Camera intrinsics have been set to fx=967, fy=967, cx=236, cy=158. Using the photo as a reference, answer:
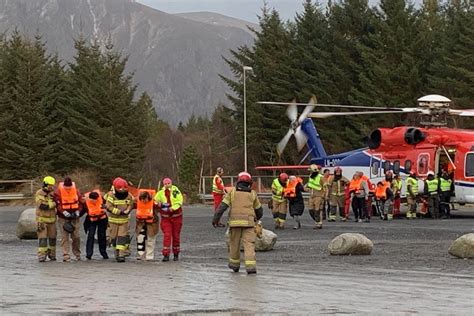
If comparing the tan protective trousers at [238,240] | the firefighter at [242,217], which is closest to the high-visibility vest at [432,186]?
the firefighter at [242,217]

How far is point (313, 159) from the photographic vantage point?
4022 cm

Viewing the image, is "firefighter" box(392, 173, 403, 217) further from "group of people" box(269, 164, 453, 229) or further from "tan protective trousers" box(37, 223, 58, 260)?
"tan protective trousers" box(37, 223, 58, 260)

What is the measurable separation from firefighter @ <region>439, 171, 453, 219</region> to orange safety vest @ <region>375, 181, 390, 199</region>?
73.4 inches

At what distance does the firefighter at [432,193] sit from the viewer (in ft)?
110

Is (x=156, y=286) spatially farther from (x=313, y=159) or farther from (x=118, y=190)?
(x=313, y=159)

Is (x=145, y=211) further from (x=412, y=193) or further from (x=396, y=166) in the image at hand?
(x=396, y=166)

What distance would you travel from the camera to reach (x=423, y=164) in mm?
34656

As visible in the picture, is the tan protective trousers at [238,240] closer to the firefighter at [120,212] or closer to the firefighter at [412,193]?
the firefighter at [120,212]

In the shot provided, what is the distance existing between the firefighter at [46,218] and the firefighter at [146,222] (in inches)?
69.1

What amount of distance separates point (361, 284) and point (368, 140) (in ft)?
74.6

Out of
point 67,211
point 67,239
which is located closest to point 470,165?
point 67,239

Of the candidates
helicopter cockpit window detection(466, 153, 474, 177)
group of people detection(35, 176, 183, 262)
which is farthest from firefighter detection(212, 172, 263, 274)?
helicopter cockpit window detection(466, 153, 474, 177)

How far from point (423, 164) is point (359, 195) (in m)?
3.78

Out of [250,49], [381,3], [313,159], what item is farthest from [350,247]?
[250,49]
